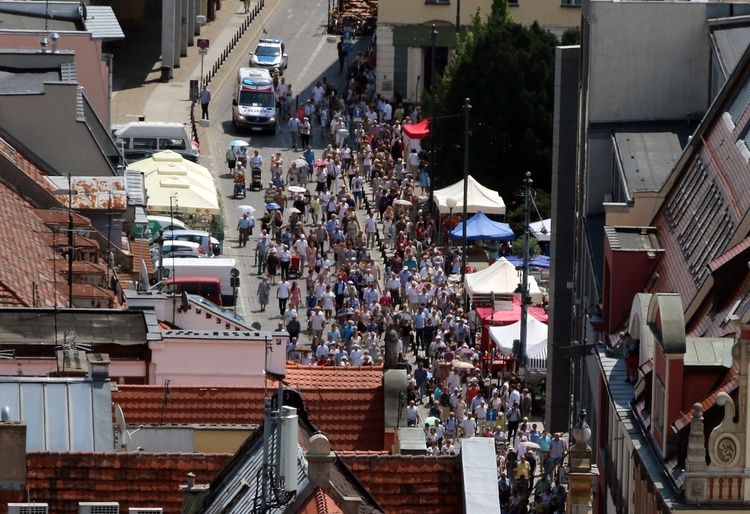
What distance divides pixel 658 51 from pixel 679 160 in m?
8.63

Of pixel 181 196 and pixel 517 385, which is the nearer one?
pixel 517 385

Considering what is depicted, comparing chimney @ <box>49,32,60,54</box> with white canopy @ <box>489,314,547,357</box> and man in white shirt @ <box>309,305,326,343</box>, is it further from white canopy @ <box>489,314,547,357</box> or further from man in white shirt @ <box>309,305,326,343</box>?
white canopy @ <box>489,314,547,357</box>

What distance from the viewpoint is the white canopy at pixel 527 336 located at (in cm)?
7444

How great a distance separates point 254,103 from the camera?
112 meters

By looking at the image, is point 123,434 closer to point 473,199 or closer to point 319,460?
point 319,460

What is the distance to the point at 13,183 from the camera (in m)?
65.6

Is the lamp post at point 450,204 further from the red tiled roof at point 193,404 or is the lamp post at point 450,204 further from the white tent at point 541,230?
the red tiled roof at point 193,404

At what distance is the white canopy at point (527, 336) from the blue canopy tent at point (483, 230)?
1390 centimetres

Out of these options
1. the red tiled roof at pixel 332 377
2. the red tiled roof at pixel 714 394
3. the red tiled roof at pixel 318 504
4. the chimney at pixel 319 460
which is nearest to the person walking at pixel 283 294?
the red tiled roof at pixel 332 377

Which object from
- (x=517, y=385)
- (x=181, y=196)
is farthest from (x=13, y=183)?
(x=181, y=196)

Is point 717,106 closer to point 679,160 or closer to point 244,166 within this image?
point 679,160

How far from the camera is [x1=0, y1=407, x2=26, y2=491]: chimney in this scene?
37.1 m

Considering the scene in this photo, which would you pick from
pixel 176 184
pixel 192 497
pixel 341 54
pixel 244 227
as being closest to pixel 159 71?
pixel 341 54

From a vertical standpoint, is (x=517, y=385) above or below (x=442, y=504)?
below
